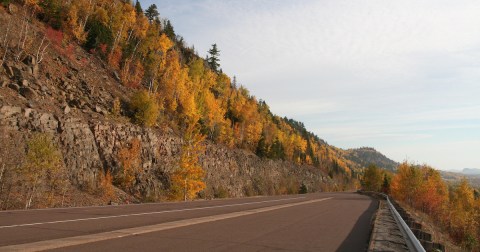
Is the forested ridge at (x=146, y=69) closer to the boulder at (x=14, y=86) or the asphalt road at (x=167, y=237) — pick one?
the boulder at (x=14, y=86)

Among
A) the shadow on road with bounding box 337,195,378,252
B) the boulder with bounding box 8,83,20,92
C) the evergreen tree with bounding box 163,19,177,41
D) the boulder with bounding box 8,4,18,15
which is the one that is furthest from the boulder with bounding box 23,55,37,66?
the evergreen tree with bounding box 163,19,177,41

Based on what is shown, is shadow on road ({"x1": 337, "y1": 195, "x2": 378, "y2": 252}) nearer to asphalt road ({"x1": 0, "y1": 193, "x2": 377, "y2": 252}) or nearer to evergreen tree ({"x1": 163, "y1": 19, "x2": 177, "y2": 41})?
asphalt road ({"x1": 0, "y1": 193, "x2": 377, "y2": 252})

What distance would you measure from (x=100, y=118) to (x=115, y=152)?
12.9ft

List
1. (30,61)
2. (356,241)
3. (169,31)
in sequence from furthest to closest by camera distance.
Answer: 1. (169,31)
2. (30,61)
3. (356,241)

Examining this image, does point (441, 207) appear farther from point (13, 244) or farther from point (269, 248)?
point (13, 244)

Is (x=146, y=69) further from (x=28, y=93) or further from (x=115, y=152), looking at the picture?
(x=28, y=93)

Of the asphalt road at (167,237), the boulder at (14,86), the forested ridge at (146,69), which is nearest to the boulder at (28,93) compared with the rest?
the boulder at (14,86)

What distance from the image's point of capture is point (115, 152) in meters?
35.0

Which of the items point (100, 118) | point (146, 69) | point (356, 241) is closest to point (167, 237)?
point (356, 241)

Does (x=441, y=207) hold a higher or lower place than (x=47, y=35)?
lower

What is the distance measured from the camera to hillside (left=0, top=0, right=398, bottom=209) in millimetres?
24141

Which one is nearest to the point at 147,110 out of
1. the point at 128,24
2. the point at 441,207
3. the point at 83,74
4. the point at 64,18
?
the point at 83,74

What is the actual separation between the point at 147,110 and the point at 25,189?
2153 centimetres

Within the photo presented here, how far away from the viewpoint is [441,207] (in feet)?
218
